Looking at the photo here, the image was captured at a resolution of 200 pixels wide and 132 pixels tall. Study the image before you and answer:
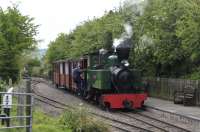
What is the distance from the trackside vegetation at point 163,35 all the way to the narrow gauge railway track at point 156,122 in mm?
5861

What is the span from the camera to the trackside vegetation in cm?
2906

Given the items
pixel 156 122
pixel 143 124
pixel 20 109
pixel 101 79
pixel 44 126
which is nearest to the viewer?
pixel 20 109

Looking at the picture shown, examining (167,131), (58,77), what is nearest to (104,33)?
(58,77)

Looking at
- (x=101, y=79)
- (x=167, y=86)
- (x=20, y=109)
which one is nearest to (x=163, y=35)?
(x=167, y=86)

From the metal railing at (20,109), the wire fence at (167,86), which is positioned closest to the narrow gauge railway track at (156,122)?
the wire fence at (167,86)

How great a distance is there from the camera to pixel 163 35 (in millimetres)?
32656

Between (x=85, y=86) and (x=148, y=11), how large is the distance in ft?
28.4

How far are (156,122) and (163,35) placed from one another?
38.4 ft

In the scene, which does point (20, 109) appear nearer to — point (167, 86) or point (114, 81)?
point (114, 81)

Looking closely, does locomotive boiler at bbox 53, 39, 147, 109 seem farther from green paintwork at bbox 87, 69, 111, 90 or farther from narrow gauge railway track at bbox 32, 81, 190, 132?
narrow gauge railway track at bbox 32, 81, 190, 132

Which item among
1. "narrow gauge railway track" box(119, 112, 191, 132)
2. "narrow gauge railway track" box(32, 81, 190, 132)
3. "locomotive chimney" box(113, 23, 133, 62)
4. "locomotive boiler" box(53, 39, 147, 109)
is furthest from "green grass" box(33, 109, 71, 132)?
"locomotive chimney" box(113, 23, 133, 62)

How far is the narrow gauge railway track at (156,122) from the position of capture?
63.8 feet

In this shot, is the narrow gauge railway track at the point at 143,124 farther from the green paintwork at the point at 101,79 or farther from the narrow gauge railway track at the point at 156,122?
the green paintwork at the point at 101,79

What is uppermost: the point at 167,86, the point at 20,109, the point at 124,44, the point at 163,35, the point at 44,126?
the point at 163,35
